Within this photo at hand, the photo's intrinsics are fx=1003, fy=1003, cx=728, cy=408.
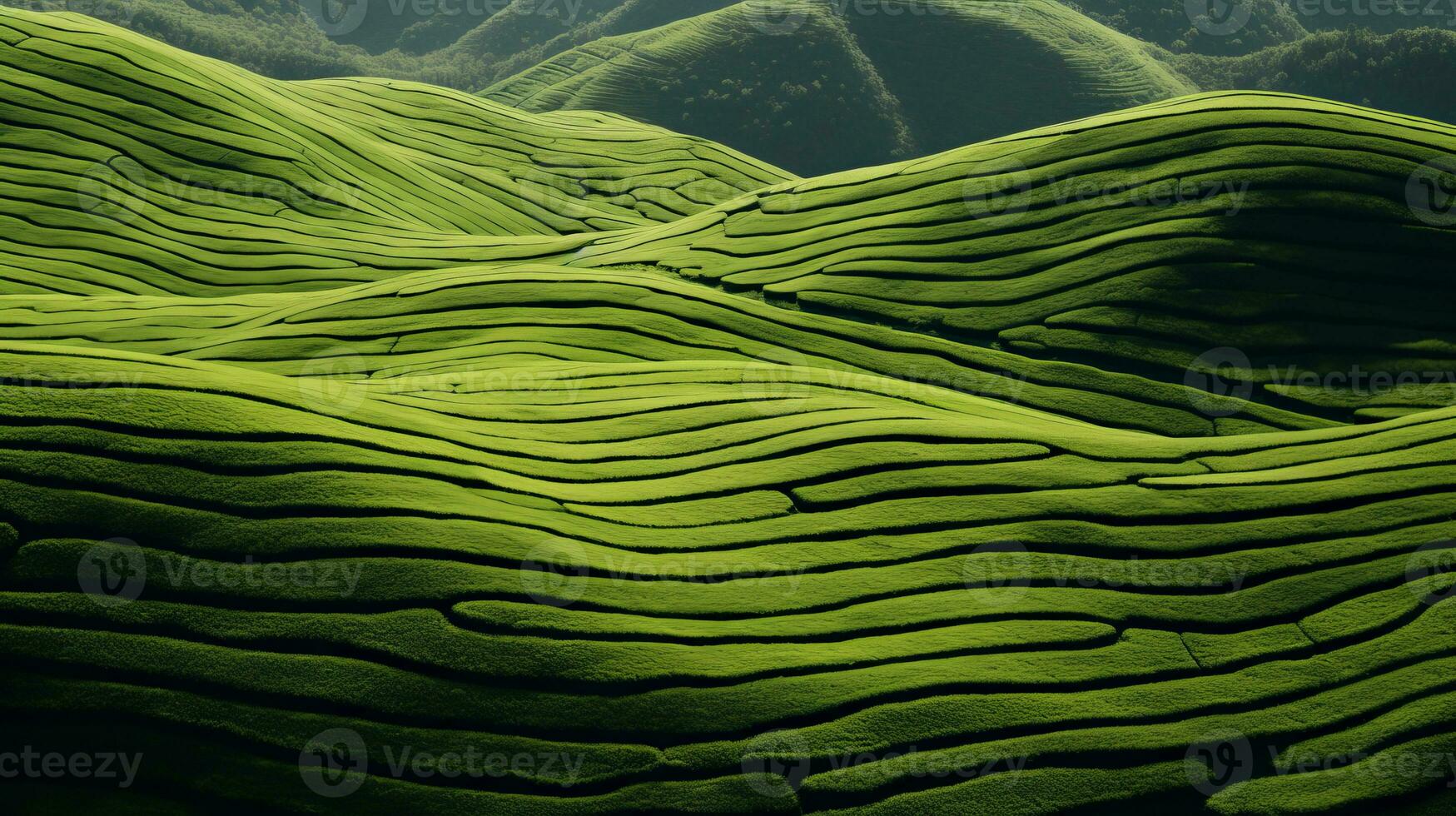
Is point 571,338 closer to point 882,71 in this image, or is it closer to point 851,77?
point 851,77

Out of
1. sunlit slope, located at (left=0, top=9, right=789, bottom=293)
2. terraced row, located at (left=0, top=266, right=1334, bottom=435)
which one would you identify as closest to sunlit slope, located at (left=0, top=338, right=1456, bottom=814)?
terraced row, located at (left=0, top=266, right=1334, bottom=435)

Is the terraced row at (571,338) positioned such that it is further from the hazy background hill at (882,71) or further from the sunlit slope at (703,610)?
the hazy background hill at (882,71)

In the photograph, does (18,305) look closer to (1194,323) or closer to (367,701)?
(367,701)

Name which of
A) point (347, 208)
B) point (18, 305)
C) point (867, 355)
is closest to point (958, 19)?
point (347, 208)

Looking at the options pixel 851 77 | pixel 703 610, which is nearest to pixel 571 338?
pixel 703 610

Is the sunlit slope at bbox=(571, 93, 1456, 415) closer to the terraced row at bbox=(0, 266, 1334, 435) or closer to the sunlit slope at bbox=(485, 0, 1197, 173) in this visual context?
the terraced row at bbox=(0, 266, 1334, 435)

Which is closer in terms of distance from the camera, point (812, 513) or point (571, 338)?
point (812, 513)

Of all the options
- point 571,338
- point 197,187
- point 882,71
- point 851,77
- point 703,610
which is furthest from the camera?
point 882,71
